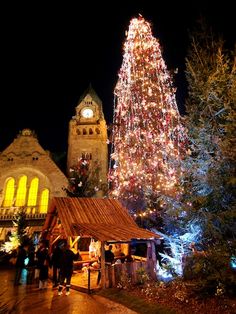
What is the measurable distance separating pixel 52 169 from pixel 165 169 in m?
20.4

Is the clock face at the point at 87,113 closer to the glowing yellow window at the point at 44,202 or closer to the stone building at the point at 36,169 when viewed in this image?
the stone building at the point at 36,169

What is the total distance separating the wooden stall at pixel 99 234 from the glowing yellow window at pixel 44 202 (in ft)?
47.2

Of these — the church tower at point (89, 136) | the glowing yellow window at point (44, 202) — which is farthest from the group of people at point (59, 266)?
the church tower at point (89, 136)

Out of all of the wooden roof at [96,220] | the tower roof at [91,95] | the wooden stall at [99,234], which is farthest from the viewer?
the tower roof at [91,95]

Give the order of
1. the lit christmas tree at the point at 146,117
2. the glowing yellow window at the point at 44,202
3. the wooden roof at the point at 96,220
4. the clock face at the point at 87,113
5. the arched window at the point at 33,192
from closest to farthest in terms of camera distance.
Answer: the wooden roof at the point at 96,220, the lit christmas tree at the point at 146,117, the glowing yellow window at the point at 44,202, the arched window at the point at 33,192, the clock face at the point at 87,113

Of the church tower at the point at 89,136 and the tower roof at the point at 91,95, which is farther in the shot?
the tower roof at the point at 91,95

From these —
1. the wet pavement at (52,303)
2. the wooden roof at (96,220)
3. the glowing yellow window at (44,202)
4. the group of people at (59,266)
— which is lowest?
the wet pavement at (52,303)

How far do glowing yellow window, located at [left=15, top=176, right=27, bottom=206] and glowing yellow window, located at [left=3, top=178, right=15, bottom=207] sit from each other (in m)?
0.69

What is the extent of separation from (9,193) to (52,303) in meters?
25.7

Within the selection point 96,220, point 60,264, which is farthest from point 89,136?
point 60,264

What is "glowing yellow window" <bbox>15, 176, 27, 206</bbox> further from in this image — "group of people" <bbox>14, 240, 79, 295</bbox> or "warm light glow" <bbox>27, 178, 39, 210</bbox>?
"group of people" <bbox>14, 240, 79, 295</bbox>

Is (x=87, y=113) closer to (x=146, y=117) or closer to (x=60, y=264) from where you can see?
(x=146, y=117)

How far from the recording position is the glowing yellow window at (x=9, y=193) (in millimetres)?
32078

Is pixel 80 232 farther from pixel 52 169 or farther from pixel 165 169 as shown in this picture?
pixel 52 169
